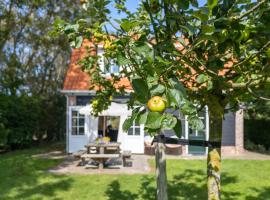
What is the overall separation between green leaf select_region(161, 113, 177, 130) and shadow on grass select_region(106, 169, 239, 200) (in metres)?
6.41

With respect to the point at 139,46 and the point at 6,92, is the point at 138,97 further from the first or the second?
the point at 6,92

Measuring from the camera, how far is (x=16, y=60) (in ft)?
72.1

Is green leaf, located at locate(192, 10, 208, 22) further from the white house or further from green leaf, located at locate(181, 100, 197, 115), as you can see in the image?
the white house

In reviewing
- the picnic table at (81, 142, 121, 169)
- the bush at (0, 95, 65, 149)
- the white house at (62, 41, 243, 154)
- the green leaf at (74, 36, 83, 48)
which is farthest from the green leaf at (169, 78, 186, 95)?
the bush at (0, 95, 65, 149)

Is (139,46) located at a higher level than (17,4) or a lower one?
lower

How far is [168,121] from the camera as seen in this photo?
126 centimetres

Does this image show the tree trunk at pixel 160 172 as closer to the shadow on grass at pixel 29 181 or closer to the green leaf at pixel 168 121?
the green leaf at pixel 168 121

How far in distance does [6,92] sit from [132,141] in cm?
771

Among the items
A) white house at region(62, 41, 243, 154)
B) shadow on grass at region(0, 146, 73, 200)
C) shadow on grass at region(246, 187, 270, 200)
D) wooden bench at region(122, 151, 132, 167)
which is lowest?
shadow on grass at region(0, 146, 73, 200)

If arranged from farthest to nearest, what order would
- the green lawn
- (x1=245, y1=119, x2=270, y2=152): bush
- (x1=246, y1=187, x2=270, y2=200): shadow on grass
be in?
1. (x1=245, y1=119, x2=270, y2=152): bush
2. the green lawn
3. (x1=246, y1=187, x2=270, y2=200): shadow on grass

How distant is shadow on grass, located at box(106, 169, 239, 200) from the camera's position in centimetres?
766

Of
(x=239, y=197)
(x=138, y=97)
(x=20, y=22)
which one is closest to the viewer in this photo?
(x=138, y=97)

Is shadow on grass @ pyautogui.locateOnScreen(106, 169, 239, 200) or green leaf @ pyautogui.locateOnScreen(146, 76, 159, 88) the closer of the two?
green leaf @ pyautogui.locateOnScreen(146, 76, 159, 88)

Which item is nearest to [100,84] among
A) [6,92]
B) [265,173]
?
[265,173]
